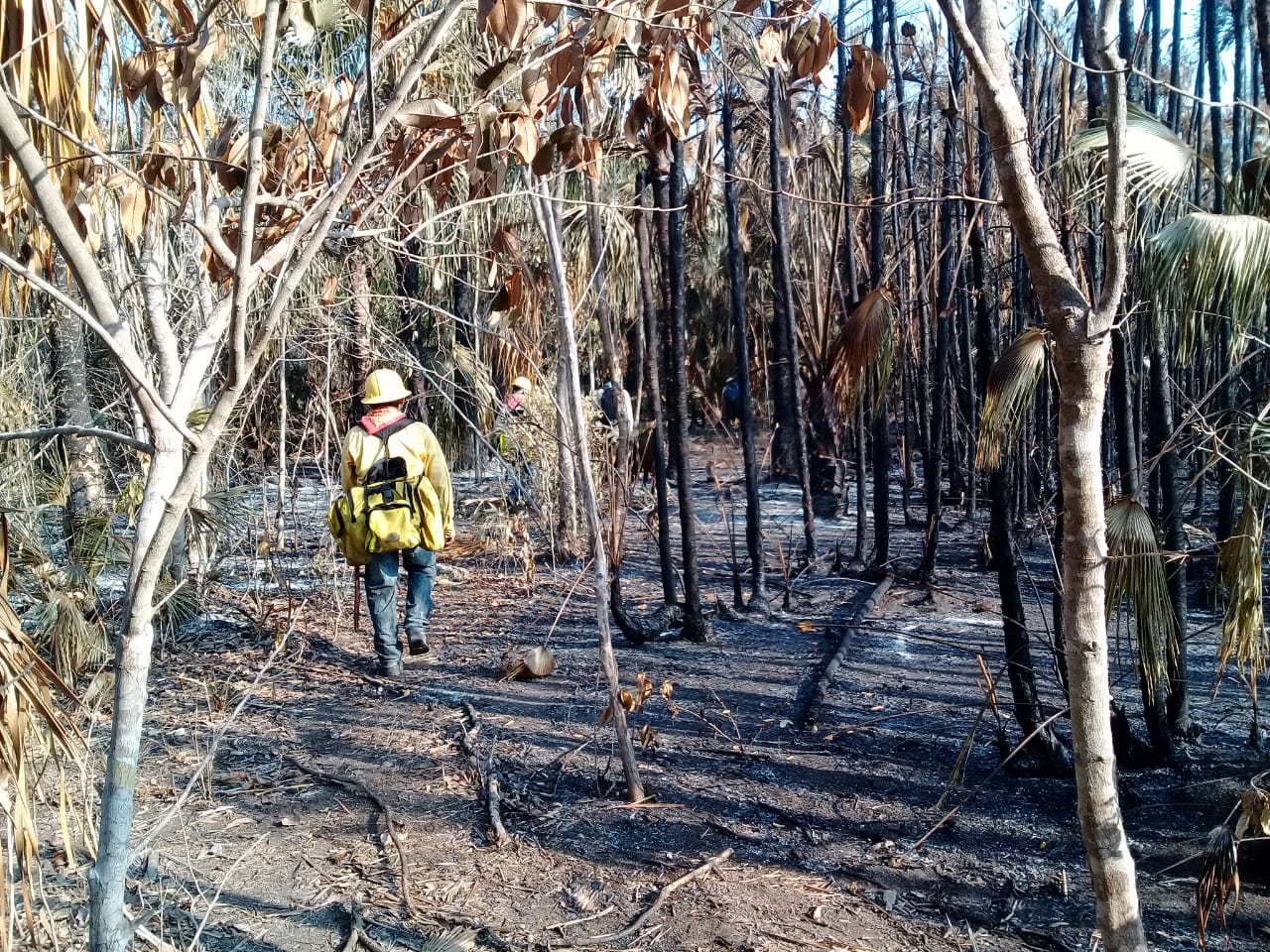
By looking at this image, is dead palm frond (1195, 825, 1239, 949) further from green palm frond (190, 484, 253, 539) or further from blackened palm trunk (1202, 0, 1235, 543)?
green palm frond (190, 484, 253, 539)

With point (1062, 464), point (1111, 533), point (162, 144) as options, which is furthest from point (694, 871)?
point (162, 144)

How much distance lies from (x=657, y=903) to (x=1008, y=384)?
2.06 metres

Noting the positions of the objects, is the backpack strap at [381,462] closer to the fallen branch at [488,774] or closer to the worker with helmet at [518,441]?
the fallen branch at [488,774]

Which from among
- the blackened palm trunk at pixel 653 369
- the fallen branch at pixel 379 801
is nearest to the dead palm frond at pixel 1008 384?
the blackened palm trunk at pixel 653 369

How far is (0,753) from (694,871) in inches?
89.7

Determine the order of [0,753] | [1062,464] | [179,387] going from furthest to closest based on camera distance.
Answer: [1062,464]
[179,387]
[0,753]

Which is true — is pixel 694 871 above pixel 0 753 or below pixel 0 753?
below

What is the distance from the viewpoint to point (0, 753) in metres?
1.69

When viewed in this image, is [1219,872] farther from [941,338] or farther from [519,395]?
[519,395]

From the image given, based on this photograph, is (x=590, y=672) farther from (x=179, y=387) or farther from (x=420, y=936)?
(x=179, y=387)

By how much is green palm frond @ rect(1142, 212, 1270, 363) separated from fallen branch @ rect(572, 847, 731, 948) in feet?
7.55

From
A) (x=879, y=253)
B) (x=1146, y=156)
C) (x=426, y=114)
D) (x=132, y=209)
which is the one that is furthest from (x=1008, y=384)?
(x=879, y=253)

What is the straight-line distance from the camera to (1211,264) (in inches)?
131

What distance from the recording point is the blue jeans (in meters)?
5.76
